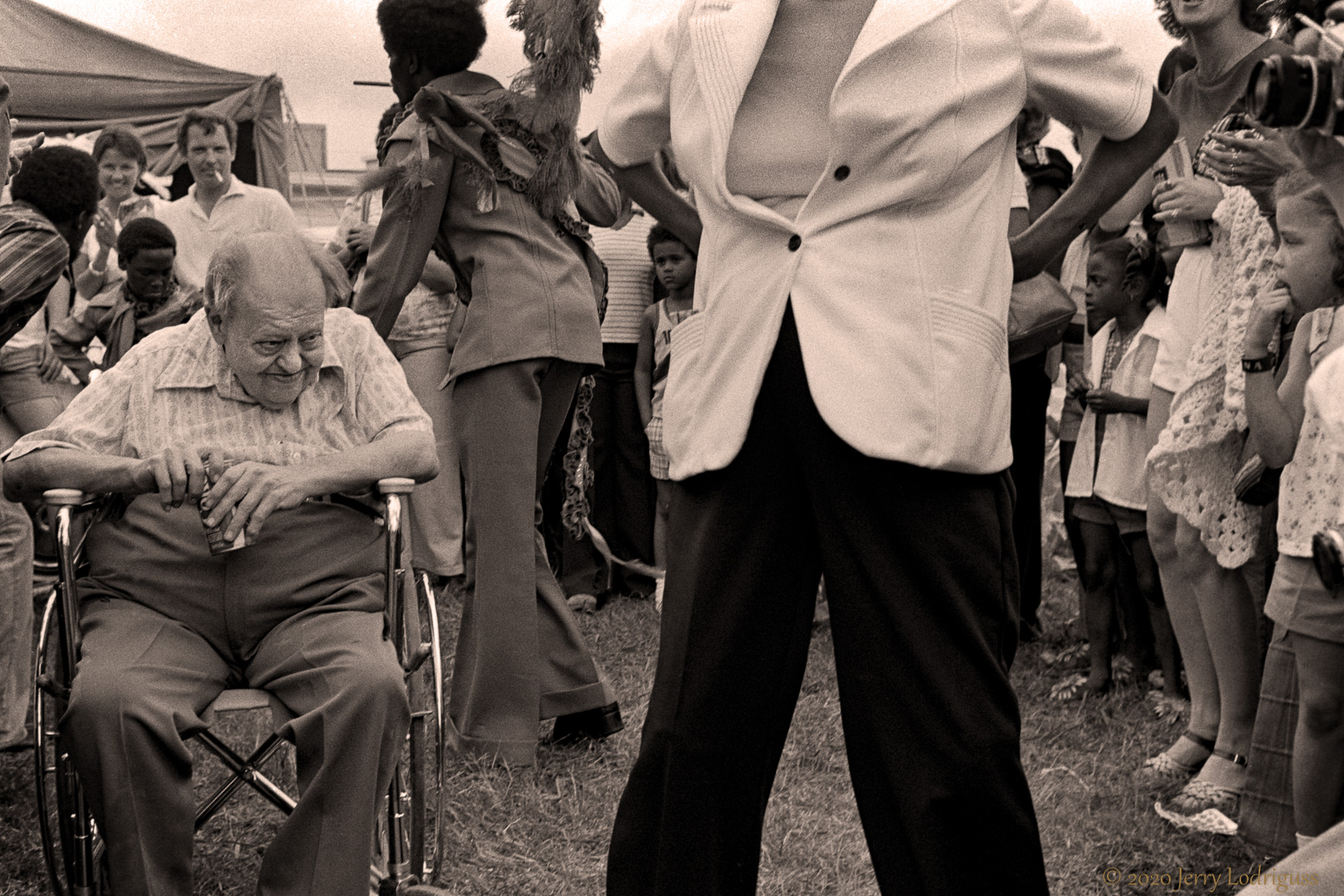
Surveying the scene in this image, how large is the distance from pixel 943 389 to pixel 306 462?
1.46 metres

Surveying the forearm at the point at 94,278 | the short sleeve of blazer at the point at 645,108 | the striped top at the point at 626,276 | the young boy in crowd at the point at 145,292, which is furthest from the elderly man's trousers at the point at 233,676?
the forearm at the point at 94,278

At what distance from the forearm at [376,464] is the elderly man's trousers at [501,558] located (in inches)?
31.6

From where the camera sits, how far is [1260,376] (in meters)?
3.07

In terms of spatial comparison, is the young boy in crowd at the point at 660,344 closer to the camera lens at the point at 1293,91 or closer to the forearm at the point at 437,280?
the forearm at the point at 437,280

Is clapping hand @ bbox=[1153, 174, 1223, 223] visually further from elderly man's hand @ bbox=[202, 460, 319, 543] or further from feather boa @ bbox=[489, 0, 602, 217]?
elderly man's hand @ bbox=[202, 460, 319, 543]

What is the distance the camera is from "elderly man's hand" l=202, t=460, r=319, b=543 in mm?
2785

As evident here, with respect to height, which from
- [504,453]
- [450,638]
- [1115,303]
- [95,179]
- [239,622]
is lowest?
[450,638]

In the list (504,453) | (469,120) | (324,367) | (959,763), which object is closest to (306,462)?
(324,367)

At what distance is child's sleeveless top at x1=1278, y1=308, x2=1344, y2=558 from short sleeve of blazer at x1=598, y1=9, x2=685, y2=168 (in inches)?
56.2

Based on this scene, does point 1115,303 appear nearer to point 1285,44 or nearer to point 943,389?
point 1285,44

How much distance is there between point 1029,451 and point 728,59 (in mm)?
3653

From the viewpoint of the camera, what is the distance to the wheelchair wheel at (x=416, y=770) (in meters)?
2.83

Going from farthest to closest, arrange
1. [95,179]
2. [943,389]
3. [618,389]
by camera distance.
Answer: [618,389] < [95,179] < [943,389]

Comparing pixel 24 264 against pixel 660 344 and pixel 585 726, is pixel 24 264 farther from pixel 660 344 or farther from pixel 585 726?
pixel 660 344
